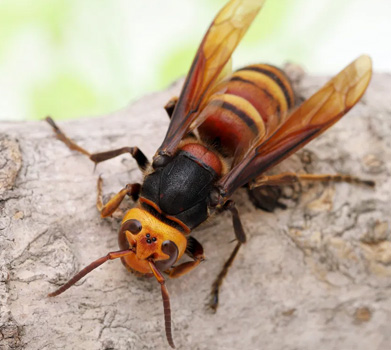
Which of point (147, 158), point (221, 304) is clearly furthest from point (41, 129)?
point (221, 304)

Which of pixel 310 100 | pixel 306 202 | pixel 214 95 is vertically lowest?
pixel 306 202

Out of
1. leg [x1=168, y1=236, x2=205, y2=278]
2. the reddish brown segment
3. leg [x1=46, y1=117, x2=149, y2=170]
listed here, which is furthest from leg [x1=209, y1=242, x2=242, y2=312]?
leg [x1=46, y1=117, x2=149, y2=170]

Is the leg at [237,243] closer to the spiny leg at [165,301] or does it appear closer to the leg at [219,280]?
the leg at [219,280]

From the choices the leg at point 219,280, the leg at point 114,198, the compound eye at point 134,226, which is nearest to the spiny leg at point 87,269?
the compound eye at point 134,226

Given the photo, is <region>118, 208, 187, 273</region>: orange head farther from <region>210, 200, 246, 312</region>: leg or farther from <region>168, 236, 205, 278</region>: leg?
<region>210, 200, 246, 312</region>: leg

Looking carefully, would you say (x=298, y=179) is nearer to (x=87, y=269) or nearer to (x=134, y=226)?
(x=134, y=226)

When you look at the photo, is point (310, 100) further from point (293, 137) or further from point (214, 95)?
point (214, 95)
